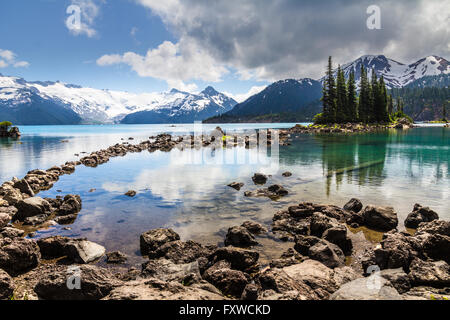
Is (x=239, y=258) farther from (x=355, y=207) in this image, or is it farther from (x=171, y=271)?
(x=355, y=207)

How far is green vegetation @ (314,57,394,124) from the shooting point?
12025 cm

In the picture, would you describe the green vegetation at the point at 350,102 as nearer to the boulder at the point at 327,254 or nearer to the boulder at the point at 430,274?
the boulder at the point at 327,254

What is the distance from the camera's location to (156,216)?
1595 cm

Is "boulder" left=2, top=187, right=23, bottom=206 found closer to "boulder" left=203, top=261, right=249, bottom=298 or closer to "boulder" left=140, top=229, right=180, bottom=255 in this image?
"boulder" left=140, top=229, right=180, bottom=255

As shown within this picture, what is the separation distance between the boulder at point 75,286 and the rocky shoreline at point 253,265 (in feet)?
0.09

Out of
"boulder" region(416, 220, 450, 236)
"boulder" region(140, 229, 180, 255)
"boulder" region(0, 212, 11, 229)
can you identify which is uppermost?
"boulder" region(416, 220, 450, 236)

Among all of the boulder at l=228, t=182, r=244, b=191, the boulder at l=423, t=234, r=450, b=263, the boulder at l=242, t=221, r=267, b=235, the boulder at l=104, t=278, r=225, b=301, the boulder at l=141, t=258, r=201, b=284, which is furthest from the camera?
the boulder at l=228, t=182, r=244, b=191

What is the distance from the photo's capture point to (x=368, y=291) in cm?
692

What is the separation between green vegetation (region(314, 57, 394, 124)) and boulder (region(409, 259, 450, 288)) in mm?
120514

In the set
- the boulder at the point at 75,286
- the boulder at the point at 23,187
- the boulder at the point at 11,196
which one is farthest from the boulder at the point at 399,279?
the boulder at the point at 23,187

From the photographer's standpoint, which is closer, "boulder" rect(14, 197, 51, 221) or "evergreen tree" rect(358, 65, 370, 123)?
"boulder" rect(14, 197, 51, 221)

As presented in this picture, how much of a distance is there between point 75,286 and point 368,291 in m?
8.51

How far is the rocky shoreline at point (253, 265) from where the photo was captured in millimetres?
7539

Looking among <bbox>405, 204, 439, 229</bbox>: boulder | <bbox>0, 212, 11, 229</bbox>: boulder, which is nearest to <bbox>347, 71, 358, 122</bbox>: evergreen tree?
<bbox>405, 204, 439, 229</bbox>: boulder
